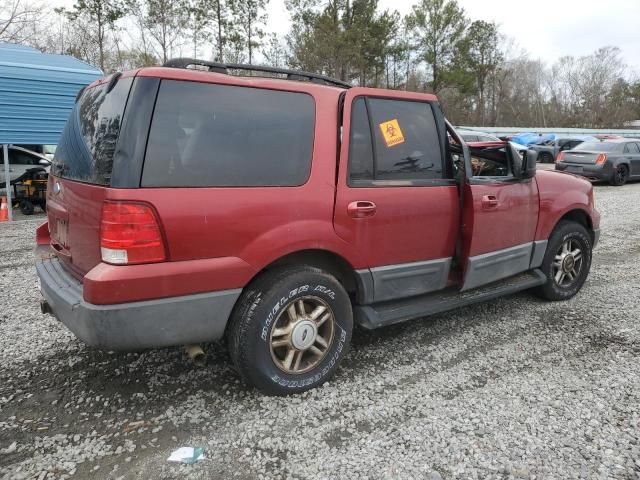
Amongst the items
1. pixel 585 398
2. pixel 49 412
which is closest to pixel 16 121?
pixel 49 412

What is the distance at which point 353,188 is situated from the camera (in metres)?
3.06

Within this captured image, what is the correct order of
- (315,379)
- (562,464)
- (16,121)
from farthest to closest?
(16,121) → (315,379) → (562,464)

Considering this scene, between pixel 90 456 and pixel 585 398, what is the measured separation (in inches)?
110

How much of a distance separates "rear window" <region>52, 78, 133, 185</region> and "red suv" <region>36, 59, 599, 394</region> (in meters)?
→ 0.01

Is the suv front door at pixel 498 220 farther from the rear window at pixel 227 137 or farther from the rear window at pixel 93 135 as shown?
the rear window at pixel 93 135

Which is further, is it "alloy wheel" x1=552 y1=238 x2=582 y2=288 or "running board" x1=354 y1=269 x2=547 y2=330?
"alloy wheel" x1=552 y1=238 x2=582 y2=288

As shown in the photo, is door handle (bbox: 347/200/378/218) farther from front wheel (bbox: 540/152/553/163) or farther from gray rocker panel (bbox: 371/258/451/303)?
front wheel (bbox: 540/152/553/163)

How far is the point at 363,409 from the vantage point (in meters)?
2.82

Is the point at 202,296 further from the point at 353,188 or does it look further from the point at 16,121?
the point at 16,121

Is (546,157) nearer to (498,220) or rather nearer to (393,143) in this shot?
(498,220)

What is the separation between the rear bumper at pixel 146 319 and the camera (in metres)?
2.41

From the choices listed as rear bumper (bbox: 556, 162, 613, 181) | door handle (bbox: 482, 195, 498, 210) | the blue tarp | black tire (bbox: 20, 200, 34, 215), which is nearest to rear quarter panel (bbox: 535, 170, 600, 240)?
door handle (bbox: 482, 195, 498, 210)

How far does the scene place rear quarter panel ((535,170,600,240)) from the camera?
4332mm

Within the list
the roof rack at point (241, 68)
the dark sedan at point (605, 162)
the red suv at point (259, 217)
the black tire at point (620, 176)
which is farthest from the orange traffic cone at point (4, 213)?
the black tire at point (620, 176)
